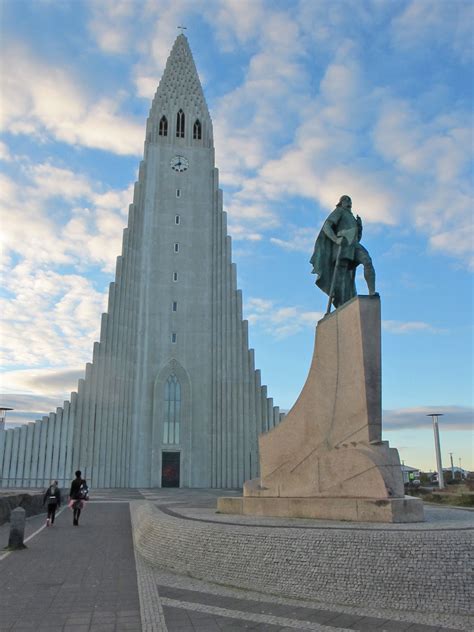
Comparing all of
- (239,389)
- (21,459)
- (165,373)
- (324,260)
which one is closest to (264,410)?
(239,389)

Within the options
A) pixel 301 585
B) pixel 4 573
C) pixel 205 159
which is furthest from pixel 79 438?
pixel 301 585

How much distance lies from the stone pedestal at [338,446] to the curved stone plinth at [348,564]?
4.26 feet

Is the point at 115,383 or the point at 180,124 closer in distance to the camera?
the point at 115,383

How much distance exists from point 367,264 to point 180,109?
138 ft

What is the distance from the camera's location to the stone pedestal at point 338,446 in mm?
8508

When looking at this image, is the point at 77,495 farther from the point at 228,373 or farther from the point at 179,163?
the point at 179,163

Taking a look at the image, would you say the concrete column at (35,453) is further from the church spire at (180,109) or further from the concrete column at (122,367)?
the church spire at (180,109)

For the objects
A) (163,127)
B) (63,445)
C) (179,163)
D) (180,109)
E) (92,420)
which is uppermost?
(180,109)

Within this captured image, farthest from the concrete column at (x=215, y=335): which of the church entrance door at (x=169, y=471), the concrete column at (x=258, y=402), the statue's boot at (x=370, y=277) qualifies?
the statue's boot at (x=370, y=277)

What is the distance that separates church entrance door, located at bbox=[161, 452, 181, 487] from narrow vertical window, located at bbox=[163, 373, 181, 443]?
133cm

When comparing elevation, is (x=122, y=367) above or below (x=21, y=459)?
above

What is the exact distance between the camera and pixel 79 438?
1518 inches

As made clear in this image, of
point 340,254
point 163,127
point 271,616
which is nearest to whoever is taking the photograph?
point 271,616

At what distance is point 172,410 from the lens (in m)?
40.8
